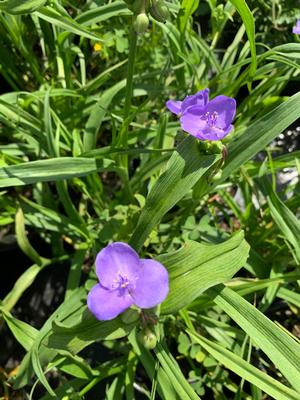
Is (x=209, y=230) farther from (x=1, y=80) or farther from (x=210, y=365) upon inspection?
(x=1, y=80)

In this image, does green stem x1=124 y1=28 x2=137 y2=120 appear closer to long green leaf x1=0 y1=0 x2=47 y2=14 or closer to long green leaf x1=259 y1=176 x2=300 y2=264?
long green leaf x1=0 y1=0 x2=47 y2=14

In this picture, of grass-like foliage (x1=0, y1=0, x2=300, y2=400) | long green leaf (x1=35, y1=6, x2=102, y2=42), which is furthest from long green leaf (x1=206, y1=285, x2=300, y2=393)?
long green leaf (x1=35, y1=6, x2=102, y2=42)

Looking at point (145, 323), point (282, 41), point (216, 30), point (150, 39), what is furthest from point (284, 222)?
Answer: point (282, 41)

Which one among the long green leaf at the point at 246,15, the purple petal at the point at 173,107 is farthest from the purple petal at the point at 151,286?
the long green leaf at the point at 246,15

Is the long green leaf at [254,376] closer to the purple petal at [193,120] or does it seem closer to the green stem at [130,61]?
the purple petal at [193,120]

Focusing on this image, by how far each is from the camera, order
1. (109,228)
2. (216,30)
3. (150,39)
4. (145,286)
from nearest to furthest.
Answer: (145,286), (109,228), (216,30), (150,39)
